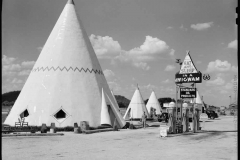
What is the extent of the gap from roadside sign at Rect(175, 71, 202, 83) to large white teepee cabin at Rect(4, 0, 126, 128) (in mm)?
5034

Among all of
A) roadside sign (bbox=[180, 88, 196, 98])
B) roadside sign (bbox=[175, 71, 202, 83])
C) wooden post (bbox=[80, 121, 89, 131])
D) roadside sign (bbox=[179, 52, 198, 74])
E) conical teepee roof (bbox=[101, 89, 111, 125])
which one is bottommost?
wooden post (bbox=[80, 121, 89, 131])

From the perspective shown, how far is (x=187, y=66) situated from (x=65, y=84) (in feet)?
26.0

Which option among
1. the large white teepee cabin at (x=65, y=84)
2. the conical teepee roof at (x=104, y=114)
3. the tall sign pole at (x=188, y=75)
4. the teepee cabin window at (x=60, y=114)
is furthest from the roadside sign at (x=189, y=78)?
the teepee cabin window at (x=60, y=114)

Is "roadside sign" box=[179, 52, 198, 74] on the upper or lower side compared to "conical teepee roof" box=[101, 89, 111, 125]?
upper

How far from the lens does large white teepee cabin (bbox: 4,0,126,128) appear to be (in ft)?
63.0

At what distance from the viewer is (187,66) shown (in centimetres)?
1812

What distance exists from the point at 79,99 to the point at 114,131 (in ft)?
10.4

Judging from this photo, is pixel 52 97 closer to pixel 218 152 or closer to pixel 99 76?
pixel 99 76

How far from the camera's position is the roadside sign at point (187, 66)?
17984 millimetres

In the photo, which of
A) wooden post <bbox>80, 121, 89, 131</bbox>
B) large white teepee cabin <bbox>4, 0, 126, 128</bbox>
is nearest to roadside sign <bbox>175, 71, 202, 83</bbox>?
large white teepee cabin <bbox>4, 0, 126, 128</bbox>

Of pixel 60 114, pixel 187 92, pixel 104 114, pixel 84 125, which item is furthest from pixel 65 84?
pixel 187 92

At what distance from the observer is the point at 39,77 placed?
20.3m

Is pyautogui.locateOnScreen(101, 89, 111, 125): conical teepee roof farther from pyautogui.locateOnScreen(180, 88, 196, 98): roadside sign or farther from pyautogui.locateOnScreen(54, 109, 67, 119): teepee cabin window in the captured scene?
pyautogui.locateOnScreen(180, 88, 196, 98): roadside sign

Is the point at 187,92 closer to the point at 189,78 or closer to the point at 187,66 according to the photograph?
the point at 189,78
